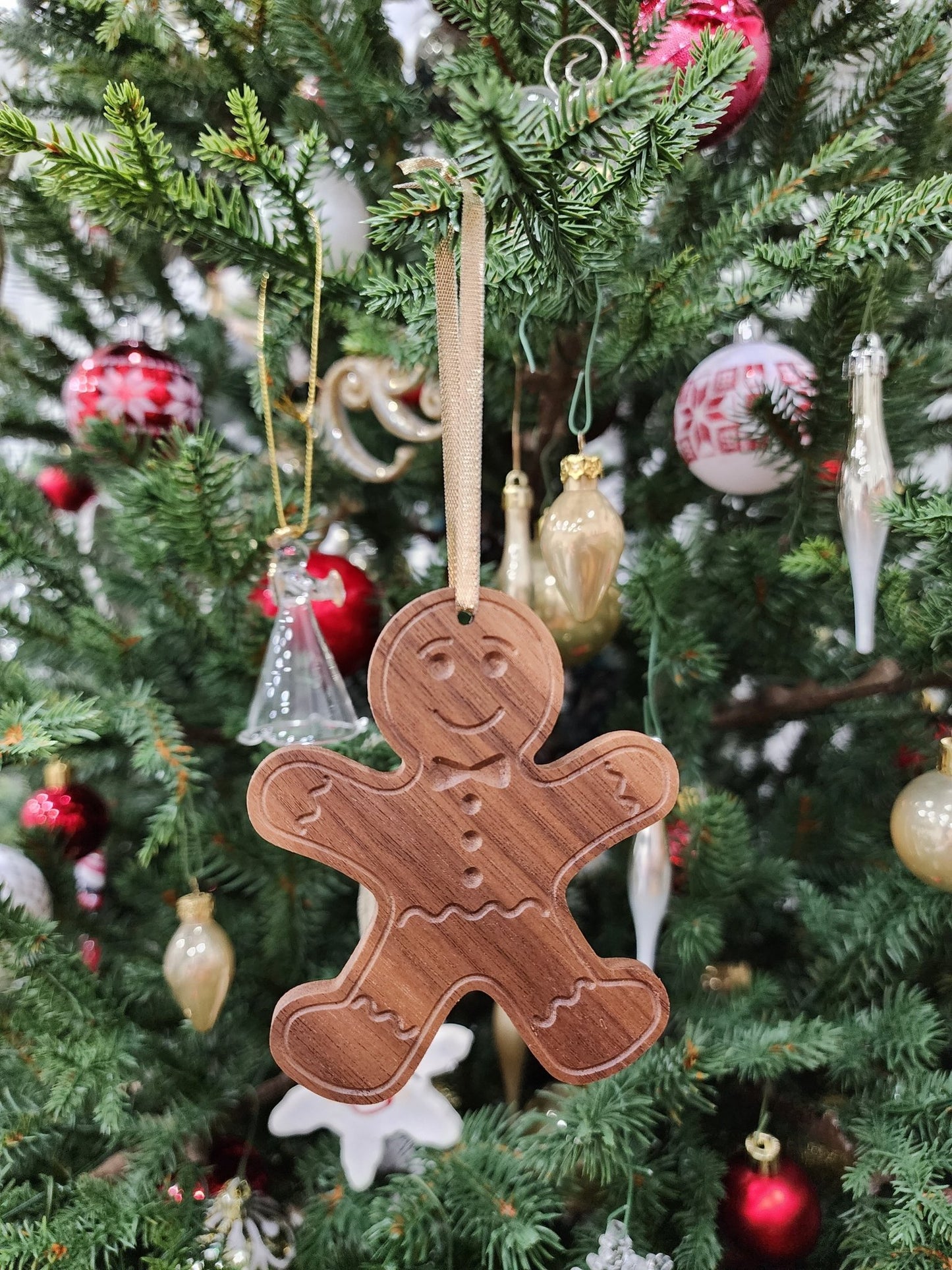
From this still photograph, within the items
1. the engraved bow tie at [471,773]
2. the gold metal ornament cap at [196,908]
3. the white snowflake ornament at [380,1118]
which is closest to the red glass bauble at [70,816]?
the gold metal ornament cap at [196,908]

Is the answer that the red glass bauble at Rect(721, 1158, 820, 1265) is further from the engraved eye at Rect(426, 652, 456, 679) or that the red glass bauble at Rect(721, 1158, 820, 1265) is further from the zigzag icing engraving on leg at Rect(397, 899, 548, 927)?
the engraved eye at Rect(426, 652, 456, 679)

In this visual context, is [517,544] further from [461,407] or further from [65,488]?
[65,488]

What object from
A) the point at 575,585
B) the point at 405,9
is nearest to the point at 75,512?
the point at 575,585

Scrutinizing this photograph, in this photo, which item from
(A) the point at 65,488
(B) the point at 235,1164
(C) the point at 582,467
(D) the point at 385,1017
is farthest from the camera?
(A) the point at 65,488

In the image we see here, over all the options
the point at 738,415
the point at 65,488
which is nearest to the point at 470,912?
the point at 738,415

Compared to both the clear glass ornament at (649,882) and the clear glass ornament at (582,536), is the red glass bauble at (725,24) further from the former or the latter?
the clear glass ornament at (649,882)

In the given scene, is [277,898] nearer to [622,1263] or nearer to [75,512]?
[622,1263]
